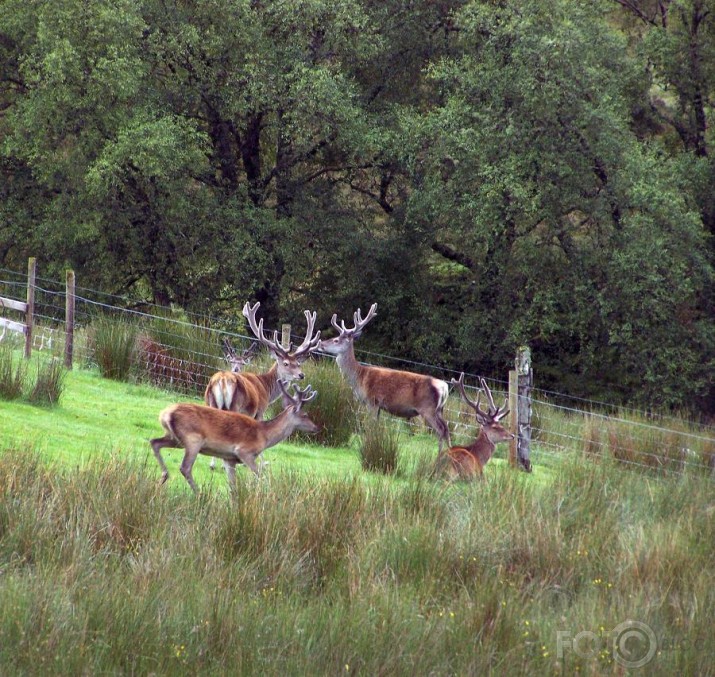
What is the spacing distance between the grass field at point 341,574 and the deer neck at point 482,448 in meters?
1.61

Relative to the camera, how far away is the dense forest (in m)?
18.8

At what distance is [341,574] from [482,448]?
421 cm

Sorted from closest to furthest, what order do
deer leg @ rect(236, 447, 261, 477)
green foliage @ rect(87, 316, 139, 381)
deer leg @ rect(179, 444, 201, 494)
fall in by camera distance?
deer leg @ rect(179, 444, 201, 494)
deer leg @ rect(236, 447, 261, 477)
green foliage @ rect(87, 316, 139, 381)

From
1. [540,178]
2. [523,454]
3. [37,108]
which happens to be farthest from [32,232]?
[523,454]

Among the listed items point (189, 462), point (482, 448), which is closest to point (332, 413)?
point (482, 448)

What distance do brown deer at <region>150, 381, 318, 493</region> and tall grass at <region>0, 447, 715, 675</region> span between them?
0.71 m

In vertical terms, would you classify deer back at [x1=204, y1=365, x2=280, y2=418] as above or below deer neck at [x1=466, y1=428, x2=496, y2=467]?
above

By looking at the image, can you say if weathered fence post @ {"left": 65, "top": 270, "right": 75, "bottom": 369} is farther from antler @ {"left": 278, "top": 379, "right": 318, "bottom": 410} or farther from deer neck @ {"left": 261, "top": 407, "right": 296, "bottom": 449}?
deer neck @ {"left": 261, "top": 407, "right": 296, "bottom": 449}

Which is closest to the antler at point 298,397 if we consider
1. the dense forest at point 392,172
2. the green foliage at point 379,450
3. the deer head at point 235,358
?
the green foliage at point 379,450

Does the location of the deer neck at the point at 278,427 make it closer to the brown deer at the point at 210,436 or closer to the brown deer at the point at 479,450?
the brown deer at the point at 210,436

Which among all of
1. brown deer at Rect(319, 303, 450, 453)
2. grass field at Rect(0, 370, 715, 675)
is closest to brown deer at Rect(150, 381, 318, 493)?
grass field at Rect(0, 370, 715, 675)

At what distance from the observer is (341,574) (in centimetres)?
721

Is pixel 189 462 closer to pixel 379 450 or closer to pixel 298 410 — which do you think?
pixel 298 410

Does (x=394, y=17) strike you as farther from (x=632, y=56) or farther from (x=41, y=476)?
(x=41, y=476)
